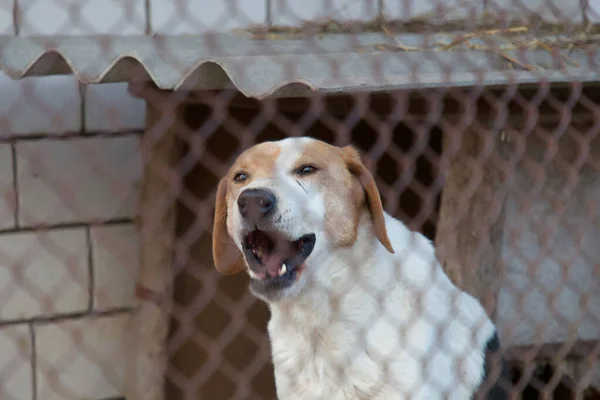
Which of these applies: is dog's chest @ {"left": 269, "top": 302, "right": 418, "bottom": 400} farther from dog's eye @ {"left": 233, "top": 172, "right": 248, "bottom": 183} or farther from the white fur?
dog's eye @ {"left": 233, "top": 172, "right": 248, "bottom": 183}

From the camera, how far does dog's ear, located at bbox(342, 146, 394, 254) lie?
9.16ft

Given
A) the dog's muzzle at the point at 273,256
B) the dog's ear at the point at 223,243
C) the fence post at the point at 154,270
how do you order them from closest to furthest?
the dog's muzzle at the point at 273,256 < the dog's ear at the point at 223,243 < the fence post at the point at 154,270

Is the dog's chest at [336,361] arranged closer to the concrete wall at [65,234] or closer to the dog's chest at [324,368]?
the dog's chest at [324,368]

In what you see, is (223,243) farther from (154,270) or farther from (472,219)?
(472,219)

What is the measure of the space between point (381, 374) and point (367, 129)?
71.4 inches

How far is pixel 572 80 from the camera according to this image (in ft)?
9.52

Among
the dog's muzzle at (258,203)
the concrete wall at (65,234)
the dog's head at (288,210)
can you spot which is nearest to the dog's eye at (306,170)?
the dog's head at (288,210)

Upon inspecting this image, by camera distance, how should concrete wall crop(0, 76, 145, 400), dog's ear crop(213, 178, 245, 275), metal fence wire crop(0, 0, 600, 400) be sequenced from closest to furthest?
1. metal fence wire crop(0, 0, 600, 400)
2. dog's ear crop(213, 178, 245, 275)
3. concrete wall crop(0, 76, 145, 400)

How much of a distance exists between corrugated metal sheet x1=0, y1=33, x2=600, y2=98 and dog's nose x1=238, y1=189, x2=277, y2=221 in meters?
0.30

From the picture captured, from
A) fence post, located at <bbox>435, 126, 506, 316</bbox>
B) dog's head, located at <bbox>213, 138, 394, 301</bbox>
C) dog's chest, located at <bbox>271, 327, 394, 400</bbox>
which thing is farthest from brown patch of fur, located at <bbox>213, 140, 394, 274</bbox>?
fence post, located at <bbox>435, 126, 506, 316</bbox>

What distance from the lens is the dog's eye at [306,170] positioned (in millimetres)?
2809

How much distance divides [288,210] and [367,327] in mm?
547

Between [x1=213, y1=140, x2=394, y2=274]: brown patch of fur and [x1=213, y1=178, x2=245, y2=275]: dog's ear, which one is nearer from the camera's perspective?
[x1=213, y1=140, x2=394, y2=274]: brown patch of fur

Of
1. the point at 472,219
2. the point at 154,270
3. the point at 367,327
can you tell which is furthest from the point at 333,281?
the point at 154,270
